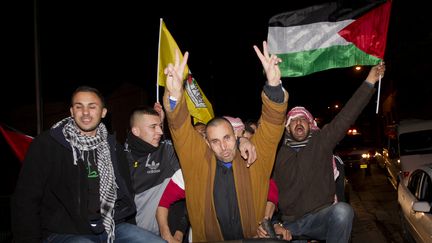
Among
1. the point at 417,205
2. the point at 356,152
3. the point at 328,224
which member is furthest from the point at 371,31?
→ the point at 356,152

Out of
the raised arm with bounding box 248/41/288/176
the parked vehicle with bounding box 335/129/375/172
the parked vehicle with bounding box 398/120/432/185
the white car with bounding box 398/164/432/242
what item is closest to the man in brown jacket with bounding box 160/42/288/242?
the raised arm with bounding box 248/41/288/176

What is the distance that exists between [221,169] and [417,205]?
3.36 metres

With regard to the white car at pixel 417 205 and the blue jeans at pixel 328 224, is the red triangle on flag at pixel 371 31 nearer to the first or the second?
the white car at pixel 417 205

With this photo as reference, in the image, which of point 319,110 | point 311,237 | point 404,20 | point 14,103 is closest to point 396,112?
point 404,20

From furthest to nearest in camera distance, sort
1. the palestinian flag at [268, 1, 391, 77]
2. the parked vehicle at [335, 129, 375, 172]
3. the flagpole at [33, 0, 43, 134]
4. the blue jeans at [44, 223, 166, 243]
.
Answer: the parked vehicle at [335, 129, 375, 172], the flagpole at [33, 0, 43, 134], the palestinian flag at [268, 1, 391, 77], the blue jeans at [44, 223, 166, 243]

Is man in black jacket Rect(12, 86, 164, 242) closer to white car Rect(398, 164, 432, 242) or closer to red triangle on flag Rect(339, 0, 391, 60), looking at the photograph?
red triangle on flag Rect(339, 0, 391, 60)

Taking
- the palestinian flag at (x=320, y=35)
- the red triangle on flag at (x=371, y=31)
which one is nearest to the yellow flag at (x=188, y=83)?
the palestinian flag at (x=320, y=35)

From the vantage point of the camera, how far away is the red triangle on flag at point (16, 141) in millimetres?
4677

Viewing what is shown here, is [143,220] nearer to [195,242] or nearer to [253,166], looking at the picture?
[195,242]

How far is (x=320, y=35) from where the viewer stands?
A: 5520mm

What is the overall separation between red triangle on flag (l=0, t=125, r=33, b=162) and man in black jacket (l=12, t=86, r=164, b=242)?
142 centimetres

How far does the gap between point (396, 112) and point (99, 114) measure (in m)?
33.4

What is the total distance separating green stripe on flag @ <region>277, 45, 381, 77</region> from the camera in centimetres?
549

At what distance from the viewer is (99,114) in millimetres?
3734
